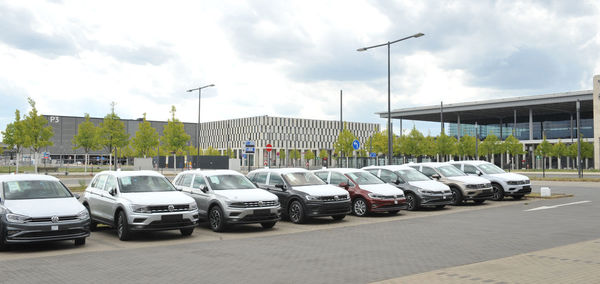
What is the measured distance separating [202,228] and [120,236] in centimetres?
280

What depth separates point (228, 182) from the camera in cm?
1398

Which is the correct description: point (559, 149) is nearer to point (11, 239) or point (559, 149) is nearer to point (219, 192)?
point (219, 192)

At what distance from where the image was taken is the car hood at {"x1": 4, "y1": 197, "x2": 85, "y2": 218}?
977cm

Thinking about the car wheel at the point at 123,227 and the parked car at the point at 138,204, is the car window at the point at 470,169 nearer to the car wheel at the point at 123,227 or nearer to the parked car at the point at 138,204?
the parked car at the point at 138,204

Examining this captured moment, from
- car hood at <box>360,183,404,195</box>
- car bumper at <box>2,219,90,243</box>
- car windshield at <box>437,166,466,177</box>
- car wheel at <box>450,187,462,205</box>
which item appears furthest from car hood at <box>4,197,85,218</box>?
car windshield at <box>437,166,466,177</box>

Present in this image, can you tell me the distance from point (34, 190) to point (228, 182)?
190 inches

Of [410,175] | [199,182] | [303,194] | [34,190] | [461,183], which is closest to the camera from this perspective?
[34,190]

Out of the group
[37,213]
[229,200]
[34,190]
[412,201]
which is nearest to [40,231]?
[37,213]

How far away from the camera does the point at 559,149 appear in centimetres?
7388

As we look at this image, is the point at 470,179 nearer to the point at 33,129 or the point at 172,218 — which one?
the point at 172,218

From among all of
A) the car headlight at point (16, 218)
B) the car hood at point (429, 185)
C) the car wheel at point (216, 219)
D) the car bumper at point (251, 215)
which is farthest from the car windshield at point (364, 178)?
the car headlight at point (16, 218)

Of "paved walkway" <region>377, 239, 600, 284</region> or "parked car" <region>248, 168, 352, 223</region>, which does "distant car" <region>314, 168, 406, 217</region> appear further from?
"paved walkway" <region>377, 239, 600, 284</region>

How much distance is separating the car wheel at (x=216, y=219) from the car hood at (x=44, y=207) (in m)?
3.48

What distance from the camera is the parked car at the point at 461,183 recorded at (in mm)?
19609
